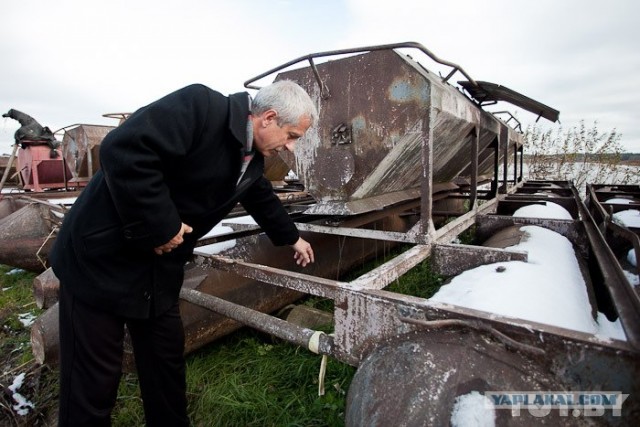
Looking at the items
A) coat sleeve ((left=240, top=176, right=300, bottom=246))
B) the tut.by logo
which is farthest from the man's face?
the tut.by logo

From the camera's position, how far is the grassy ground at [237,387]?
2178 millimetres

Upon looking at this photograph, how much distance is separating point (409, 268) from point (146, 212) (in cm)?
142

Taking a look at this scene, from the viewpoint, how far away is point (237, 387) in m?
2.38

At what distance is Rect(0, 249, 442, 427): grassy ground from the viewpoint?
2178 mm

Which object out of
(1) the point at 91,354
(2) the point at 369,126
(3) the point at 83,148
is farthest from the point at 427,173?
(3) the point at 83,148

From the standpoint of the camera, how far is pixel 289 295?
130 inches

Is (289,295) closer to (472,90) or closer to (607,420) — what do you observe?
(607,420)

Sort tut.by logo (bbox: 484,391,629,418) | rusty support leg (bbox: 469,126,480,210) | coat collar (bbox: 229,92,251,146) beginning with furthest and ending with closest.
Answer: rusty support leg (bbox: 469,126,480,210), coat collar (bbox: 229,92,251,146), tut.by logo (bbox: 484,391,629,418)

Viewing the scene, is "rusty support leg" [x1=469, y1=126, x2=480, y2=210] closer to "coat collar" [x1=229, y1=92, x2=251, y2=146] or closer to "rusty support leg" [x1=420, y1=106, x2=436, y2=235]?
"rusty support leg" [x1=420, y1=106, x2=436, y2=235]

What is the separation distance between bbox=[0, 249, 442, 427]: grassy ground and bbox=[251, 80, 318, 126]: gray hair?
1.65 metres

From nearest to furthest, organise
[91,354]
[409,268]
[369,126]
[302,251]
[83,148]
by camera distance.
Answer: [91,354], [409,268], [302,251], [369,126], [83,148]

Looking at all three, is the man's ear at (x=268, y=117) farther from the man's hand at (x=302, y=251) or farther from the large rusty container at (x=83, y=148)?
the large rusty container at (x=83, y=148)

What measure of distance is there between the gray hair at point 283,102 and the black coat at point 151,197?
0.08 meters

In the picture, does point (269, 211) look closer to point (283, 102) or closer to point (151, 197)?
point (283, 102)
